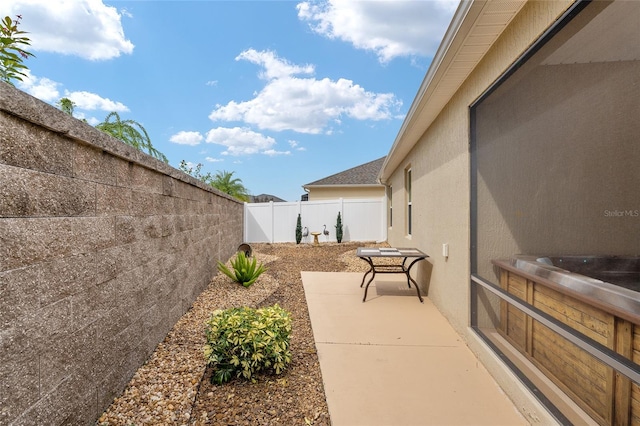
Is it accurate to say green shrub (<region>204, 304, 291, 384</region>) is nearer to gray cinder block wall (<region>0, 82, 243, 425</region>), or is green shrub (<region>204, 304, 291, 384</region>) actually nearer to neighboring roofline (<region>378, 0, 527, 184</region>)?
gray cinder block wall (<region>0, 82, 243, 425</region>)

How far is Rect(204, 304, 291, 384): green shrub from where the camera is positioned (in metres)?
2.49

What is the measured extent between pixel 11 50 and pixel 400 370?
3737 millimetres

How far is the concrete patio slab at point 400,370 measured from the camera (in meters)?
2.16

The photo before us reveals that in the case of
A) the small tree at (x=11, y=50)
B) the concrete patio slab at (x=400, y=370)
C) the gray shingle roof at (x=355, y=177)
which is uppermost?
the gray shingle roof at (x=355, y=177)

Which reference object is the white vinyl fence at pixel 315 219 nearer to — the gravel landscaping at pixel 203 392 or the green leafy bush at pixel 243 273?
the green leafy bush at pixel 243 273

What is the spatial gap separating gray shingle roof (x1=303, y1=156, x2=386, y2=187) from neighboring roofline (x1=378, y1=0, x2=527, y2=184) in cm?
1142

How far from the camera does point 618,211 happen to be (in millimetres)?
3215

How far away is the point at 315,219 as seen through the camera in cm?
1246

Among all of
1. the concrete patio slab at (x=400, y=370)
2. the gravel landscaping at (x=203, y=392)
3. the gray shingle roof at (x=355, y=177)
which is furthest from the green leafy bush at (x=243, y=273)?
the gray shingle roof at (x=355, y=177)

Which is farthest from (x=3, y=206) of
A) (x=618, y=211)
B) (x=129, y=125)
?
(x=129, y=125)

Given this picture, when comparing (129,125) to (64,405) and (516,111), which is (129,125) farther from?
(516,111)

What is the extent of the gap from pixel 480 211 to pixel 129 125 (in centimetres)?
691

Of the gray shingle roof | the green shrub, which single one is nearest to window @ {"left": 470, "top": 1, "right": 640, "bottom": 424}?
the green shrub

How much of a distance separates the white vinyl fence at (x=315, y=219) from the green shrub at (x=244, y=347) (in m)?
9.75
